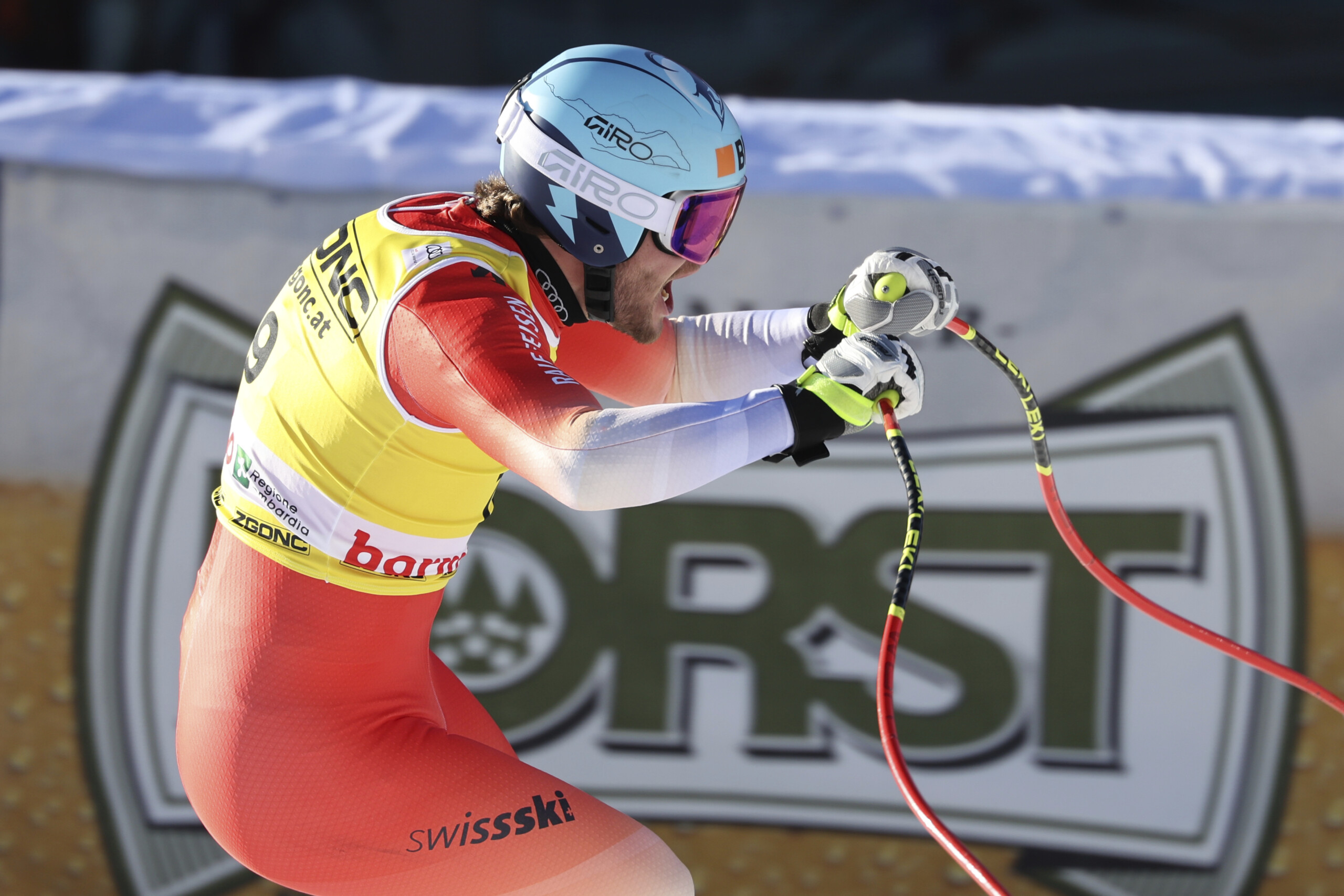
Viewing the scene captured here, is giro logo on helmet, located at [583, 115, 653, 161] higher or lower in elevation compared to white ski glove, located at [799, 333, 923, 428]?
higher

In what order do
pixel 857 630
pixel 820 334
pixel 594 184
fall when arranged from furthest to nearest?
pixel 857 630 → pixel 820 334 → pixel 594 184

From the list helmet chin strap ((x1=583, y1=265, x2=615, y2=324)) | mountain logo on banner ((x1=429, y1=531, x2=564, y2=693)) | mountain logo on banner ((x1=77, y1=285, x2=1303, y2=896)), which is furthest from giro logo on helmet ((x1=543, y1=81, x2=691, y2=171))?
mountain logo on banner ((x1=429, y1=531, x2=564, y2=693))

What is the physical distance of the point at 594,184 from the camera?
1.92m

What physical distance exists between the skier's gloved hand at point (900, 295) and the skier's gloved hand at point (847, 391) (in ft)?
1.26

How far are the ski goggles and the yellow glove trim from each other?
435 millimetres

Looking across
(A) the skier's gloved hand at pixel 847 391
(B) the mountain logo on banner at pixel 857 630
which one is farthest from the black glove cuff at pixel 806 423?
(B) the mountain logo on banner at pixel 857 630

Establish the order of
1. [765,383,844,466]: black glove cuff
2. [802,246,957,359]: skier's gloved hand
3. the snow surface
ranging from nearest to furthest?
[765,383,844,466]: black glove cuff
[802,246,957,359]: skier's gloved hand
the snow surface

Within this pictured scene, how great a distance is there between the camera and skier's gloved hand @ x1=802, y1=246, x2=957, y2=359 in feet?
6.98

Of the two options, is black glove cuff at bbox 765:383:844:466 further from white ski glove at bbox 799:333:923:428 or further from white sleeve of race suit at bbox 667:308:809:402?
white sleeve of race suit at bbox 667:308:809:402

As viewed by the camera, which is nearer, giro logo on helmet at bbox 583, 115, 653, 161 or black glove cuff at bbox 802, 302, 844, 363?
giro logo on helmet at bbox 583, 115, 653, 161

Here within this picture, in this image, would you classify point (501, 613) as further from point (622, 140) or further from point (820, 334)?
point (622, 140)

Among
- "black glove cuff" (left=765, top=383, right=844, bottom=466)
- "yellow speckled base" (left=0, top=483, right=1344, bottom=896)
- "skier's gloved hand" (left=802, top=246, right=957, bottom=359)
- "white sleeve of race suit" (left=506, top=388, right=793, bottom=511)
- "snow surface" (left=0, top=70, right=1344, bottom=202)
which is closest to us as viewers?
"white sleeve of race suit" (left=506, top=388, right=793, bottom=511)

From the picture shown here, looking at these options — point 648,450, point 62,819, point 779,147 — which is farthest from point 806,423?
point 62,819

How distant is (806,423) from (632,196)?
1.69 feet
